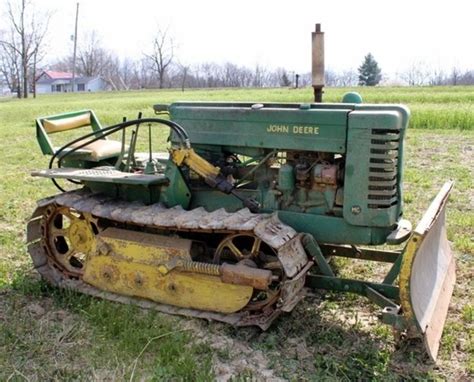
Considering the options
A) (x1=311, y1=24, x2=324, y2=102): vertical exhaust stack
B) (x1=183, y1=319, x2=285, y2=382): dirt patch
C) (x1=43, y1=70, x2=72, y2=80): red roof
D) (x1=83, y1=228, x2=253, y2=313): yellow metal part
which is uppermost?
(x1=43, y1=70, x2=72, y2=80): red roof

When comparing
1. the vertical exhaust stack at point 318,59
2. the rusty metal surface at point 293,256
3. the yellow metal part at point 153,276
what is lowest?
the yellow metal part at point 153,276

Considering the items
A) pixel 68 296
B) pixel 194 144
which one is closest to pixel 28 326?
pixel 68 296

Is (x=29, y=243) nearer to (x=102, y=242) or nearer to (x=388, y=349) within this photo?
(x=102, y=242)

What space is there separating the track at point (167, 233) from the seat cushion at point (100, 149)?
0.39 metres

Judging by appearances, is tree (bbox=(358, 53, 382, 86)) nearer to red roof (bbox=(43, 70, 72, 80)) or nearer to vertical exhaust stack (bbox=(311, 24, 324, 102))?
red roof (bbox=(43, 70, 72, 80))

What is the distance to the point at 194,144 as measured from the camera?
4582mm

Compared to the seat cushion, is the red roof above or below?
above

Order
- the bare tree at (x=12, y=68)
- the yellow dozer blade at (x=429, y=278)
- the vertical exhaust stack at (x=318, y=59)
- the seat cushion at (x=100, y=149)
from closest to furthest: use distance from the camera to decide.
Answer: the yellow dozer blade at (x=429, y=278) → the vertical exhaust stack at (x=318, y=59) → the seat cushion at (x=100, y=149) → the bare tree at (x=12, y=68)

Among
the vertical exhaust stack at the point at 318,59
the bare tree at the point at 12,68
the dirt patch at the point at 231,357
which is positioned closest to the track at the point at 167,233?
the dirt patch at the point at 231,357

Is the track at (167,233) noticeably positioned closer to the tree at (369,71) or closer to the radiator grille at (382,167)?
the radiator grille at (382,167)

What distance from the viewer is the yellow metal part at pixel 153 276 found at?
4062 mm

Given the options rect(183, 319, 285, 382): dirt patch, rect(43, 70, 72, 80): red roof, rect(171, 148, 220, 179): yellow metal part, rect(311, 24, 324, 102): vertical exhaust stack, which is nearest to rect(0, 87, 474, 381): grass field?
rect(183, 319, 285, 382): dirt patch

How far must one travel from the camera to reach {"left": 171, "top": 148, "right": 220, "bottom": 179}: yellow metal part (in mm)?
4258

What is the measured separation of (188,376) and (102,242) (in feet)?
4.92
